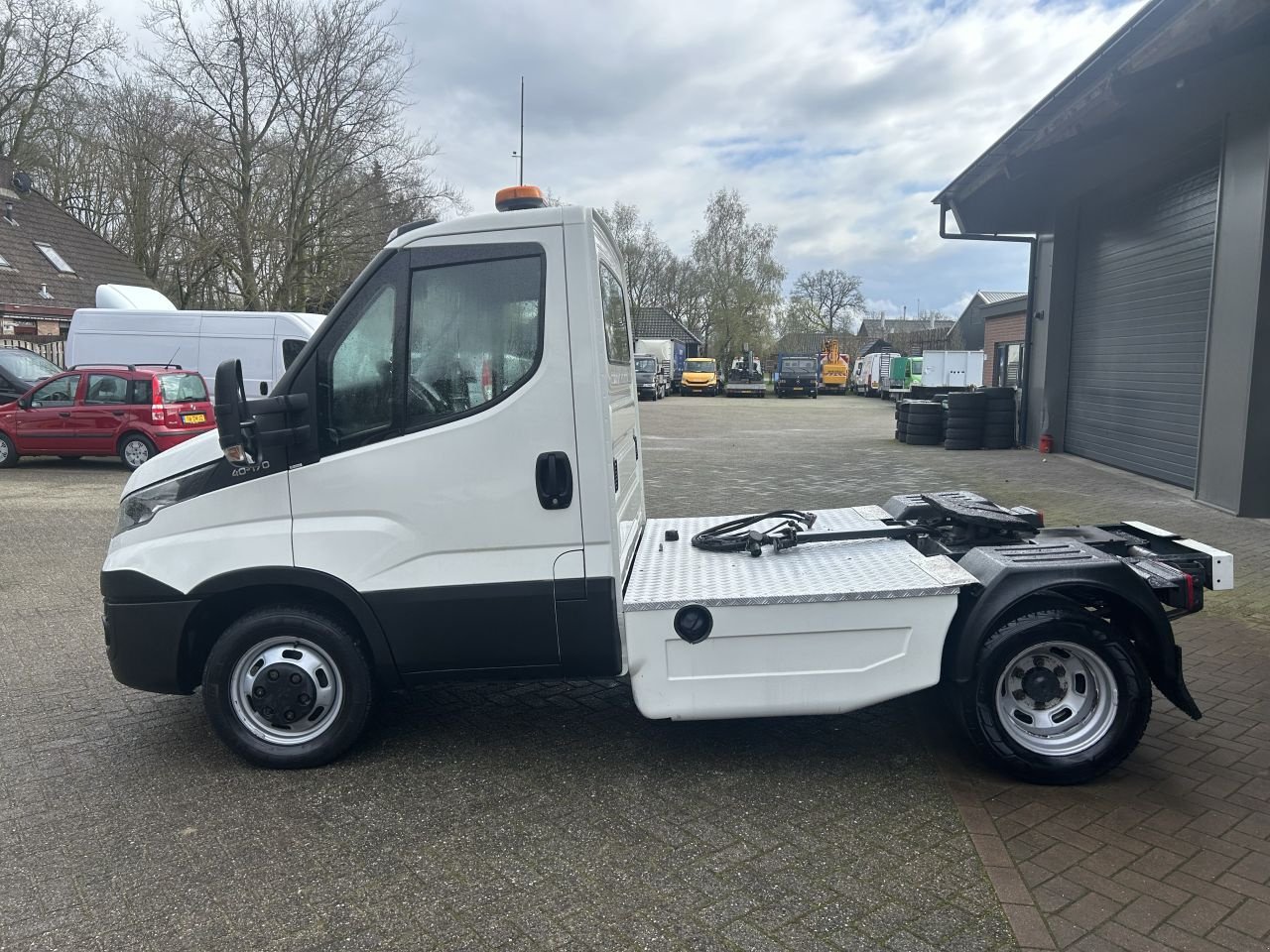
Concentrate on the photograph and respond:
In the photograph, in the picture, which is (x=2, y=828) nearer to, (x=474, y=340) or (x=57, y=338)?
(x=474, y=340)

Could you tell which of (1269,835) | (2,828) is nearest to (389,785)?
(2,828)

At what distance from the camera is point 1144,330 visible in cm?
1332

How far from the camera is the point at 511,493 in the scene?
388 cm

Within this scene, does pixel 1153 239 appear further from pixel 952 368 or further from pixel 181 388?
pixel 952 368

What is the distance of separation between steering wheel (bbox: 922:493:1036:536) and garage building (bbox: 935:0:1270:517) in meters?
5.71

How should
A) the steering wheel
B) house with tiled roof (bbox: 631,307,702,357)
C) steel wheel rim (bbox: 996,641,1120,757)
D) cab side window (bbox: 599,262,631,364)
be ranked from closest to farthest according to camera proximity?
steel wheel rim (bbox: 996,641,1120,757)
cab side window (bbox: 599,262,631,364)
the steering wheel
house with tiled roof (bbox: 631,307,702,357)

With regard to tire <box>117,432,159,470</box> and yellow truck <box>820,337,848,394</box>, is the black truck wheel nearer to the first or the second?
tire <box>117,432,159,470</box>

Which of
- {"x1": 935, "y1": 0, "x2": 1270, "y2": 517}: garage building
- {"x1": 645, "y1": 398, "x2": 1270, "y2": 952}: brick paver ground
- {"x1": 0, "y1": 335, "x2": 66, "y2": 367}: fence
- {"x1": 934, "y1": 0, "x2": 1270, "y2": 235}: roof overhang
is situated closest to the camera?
{"x1": 645, "y1": 398, "x2": 1270, "y2": 952}: brick paver ground

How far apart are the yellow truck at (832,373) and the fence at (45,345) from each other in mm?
38908

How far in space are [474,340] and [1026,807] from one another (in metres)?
2.86

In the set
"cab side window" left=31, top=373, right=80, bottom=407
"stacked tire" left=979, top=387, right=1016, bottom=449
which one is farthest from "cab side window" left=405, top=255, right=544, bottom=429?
"stacked tire" left=979, top=387, right=1016, bottom=449

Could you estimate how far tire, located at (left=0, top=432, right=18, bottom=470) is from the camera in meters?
15.1

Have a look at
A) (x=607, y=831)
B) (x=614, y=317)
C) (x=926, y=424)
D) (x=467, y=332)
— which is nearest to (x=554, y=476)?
(x=467, y=332)

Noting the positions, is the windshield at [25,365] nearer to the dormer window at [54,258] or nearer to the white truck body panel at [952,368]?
the dormer window at [54,258]
